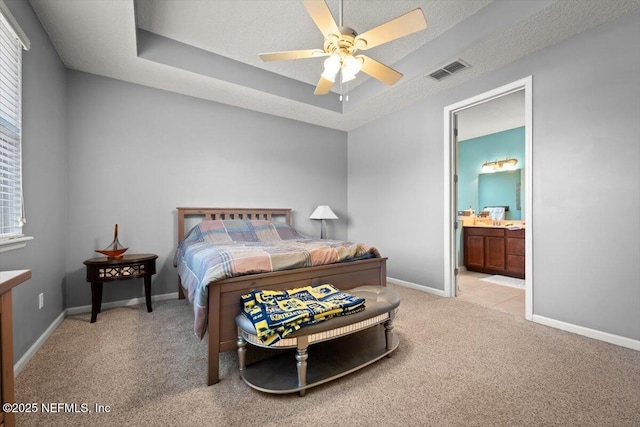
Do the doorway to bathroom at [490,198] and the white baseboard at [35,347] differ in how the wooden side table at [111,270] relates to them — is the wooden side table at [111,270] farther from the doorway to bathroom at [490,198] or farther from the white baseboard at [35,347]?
the doorway to bathroom at [490,198]

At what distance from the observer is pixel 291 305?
1655mm

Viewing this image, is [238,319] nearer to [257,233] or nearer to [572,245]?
[257,233]

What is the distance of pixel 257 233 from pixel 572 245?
10.4ft

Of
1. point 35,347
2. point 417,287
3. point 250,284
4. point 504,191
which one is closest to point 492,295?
point 417,287

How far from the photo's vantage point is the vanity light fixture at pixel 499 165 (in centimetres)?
515

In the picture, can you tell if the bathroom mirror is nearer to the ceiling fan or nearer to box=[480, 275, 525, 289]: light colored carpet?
box=[480, 275, 525, 289]: light colored carpet

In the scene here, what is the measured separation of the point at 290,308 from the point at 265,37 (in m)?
2.70

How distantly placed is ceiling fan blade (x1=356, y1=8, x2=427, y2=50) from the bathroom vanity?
3839 millimetres

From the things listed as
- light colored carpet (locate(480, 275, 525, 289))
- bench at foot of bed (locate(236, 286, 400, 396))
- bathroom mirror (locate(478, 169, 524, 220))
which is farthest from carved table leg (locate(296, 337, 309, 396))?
bathroom mirror (locate(478, 169, 524, 220))

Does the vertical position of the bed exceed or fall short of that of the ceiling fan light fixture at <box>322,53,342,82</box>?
it falls short

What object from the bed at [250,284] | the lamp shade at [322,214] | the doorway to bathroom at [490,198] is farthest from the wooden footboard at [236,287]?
the lamp shade at [322,214]

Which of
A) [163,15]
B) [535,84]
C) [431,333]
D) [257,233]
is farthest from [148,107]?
[535,84]

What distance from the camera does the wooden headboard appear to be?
11.1ft

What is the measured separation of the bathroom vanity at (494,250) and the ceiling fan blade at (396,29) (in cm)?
384
